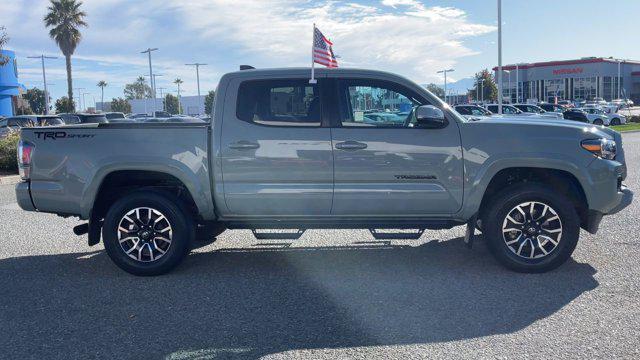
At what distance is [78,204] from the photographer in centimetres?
567

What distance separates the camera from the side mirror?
528cm

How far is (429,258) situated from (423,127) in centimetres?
160

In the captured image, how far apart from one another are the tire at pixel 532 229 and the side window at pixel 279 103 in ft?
6.59

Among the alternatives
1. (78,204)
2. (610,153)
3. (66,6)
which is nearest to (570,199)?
(610,153)

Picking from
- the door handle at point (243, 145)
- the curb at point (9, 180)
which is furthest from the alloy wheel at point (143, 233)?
the curb at point (9, 180)

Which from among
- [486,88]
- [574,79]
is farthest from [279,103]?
[574,79]

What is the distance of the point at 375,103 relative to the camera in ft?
18.8

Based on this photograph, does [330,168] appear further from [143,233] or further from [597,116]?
[597,116]

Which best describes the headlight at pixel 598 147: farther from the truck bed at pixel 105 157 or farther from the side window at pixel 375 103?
the truck bed at pixel 105 157

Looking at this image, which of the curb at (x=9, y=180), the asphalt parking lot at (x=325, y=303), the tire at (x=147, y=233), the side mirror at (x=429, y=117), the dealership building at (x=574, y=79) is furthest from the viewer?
the dealership building at (x=574, y=79)

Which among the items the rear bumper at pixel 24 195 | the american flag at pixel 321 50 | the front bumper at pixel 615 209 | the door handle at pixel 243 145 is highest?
the american flag at pixel 321 50

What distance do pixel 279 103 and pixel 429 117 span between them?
1477 mm

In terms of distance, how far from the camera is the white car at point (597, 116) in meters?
39.2

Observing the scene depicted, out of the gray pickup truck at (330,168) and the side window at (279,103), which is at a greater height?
the side window at (279,103)
